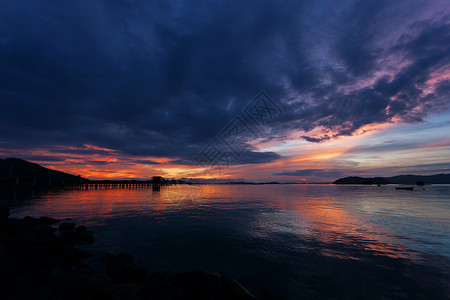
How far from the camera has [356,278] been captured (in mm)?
7121

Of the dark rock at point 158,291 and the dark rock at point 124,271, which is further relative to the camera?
the dark rock at point 124,271

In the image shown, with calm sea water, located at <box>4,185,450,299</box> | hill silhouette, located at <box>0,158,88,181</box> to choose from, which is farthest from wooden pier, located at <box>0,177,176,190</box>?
calm sea water, located at <box>4,185,450,299</box>

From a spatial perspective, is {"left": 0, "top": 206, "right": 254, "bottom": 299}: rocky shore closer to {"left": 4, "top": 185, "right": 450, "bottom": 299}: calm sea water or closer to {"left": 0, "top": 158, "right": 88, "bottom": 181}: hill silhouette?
{"left": 4, "top": 185, "right": 450, "bottom": 299}: calm sea water

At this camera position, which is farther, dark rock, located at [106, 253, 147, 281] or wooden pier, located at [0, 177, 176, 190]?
wooden pier, located at [0, 177, 176, 190]

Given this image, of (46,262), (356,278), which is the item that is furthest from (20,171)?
(356,278)

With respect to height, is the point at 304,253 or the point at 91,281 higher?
the point at 91,281

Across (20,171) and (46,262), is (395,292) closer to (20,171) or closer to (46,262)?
(46,262)

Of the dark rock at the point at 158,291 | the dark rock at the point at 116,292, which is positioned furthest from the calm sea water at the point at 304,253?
the dark rock at the point at 116,292

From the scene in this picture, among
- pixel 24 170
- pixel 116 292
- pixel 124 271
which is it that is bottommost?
pixel 124 271

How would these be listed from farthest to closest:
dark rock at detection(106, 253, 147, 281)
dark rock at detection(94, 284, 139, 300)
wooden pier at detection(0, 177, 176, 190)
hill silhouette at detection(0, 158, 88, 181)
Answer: hill silhouette at detection(0, 158, 88, 181), wooden pier at detection(0, 177, 176, 190), dark rock at detection(106, 253, 147, 281), dark rock at detection(94, 284, 139, 300)

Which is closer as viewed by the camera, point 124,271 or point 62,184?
point 124,271

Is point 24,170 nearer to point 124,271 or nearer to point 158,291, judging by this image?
point 124,271

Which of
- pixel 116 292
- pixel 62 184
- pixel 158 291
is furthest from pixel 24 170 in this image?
pixel 158 291

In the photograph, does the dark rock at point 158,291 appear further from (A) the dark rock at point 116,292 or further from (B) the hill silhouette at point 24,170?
(B) the hill silhouette at point 24,170
